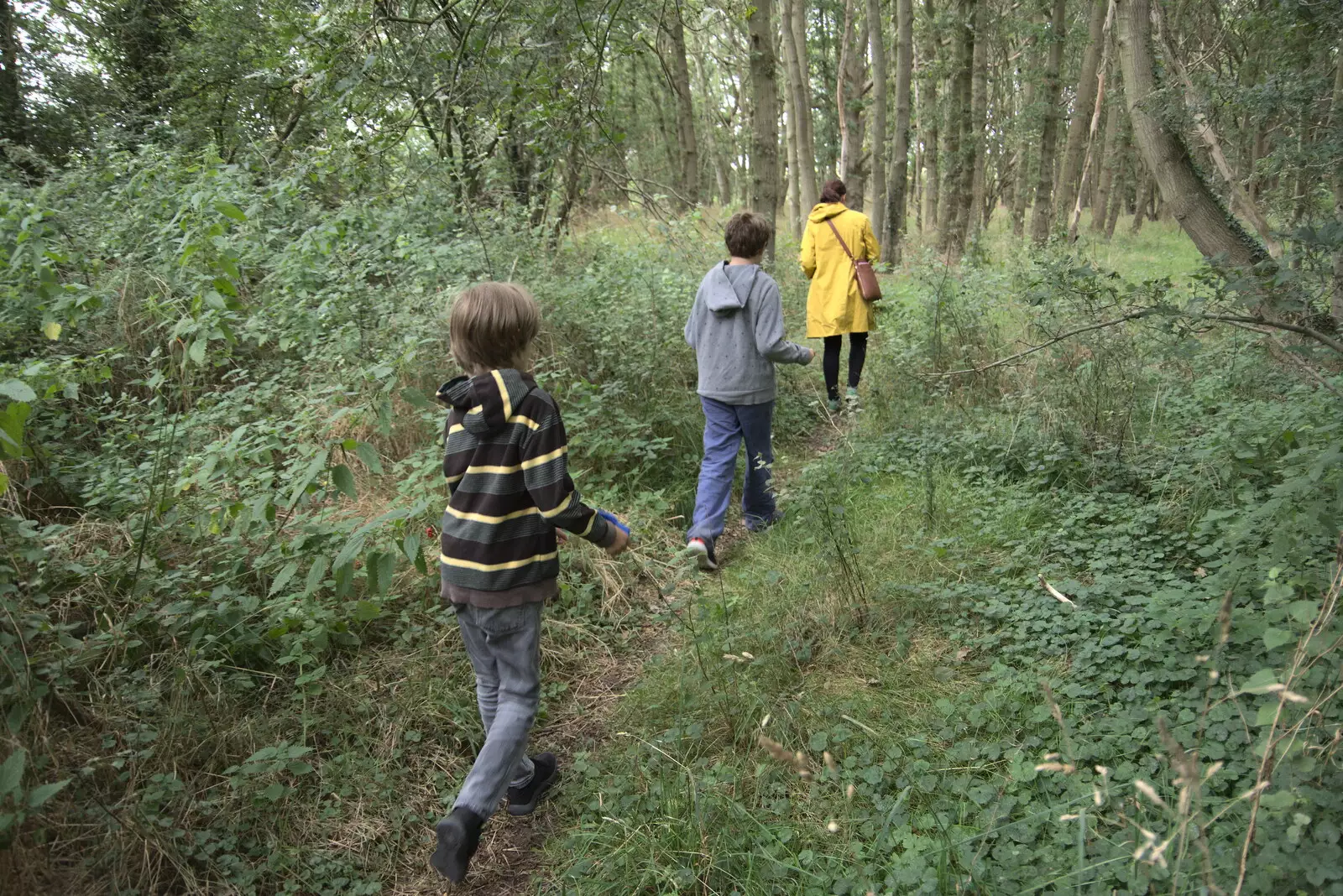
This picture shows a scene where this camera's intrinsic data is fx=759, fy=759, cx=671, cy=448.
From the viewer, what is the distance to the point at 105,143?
922 centimetres

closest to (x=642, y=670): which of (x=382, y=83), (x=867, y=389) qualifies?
(x=867, y=389)

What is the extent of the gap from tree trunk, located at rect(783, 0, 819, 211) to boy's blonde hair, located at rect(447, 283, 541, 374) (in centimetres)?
1094

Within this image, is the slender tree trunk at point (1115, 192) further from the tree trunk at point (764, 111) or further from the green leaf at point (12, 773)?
the green leaf at point (12, 773)

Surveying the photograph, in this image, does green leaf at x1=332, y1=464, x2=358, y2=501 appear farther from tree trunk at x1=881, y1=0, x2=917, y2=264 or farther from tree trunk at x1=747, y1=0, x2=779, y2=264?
tree trunk at x1=881, y1=0, x2=917, y2=264

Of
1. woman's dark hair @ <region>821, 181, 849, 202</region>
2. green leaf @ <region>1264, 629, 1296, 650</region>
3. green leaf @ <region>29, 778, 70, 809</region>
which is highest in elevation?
woman's dark hair @ <region>821, 181, 849, 202</region>

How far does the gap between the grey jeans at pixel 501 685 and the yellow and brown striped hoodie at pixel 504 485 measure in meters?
0.15

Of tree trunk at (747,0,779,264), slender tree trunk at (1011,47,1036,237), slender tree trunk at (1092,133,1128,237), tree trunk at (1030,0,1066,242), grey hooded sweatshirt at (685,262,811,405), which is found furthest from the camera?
slender tree trunk at (1011,47,1036,237)

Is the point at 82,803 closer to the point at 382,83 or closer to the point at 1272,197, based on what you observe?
the point at 382,83

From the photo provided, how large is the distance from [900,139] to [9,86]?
40.8ft

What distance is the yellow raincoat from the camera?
6.59 metres

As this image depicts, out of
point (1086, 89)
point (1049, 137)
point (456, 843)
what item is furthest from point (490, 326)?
point (1086, 89)

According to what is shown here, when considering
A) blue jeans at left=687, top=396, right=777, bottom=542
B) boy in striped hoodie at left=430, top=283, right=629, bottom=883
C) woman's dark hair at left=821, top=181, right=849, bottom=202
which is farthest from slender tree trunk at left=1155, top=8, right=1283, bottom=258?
boy in striped hoodie at left=430, top=283, right=629, bottom=883

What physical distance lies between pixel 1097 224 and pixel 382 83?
20425mm

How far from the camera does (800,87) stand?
12648 mm
